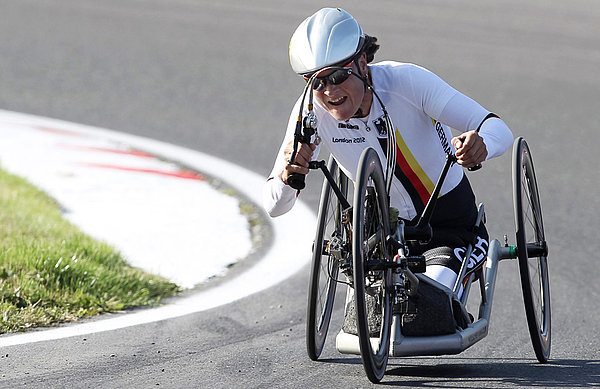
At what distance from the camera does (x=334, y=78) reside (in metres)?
4.21

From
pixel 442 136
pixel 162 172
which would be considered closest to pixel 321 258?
pixel 442 136

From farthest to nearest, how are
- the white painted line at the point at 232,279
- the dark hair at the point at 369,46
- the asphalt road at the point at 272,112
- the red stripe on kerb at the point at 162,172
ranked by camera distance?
the red stripe on kerb at the point at 162,172
the white painted line at the point at 232,279
the asphalt road at the point at 272,112
the dark hair at the point at 369,46

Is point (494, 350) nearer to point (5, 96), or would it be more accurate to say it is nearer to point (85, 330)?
point (85, 330)

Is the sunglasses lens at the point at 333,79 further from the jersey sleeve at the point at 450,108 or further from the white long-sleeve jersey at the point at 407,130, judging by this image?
the jersey sleeve at the point at 450,108

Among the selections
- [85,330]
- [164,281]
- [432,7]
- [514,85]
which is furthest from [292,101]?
[432,7]

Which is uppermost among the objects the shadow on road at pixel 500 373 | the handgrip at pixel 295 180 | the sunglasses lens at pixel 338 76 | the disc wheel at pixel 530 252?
the sunglasses lens at pixel 338 76

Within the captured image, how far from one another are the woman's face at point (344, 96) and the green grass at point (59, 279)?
1682 millimetres

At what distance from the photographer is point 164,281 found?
5844mm

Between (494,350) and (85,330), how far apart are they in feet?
6.03

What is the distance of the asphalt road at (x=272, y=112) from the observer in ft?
14.6

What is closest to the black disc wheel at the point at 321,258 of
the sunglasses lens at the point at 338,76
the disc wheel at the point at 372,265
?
the disc wheel at the point at 372,265

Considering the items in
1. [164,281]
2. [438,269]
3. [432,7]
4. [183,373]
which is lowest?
[432,7]

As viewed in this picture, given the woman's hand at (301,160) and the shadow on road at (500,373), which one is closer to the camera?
the woman's hand at (301,160)

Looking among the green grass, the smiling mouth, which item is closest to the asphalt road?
the green grass
